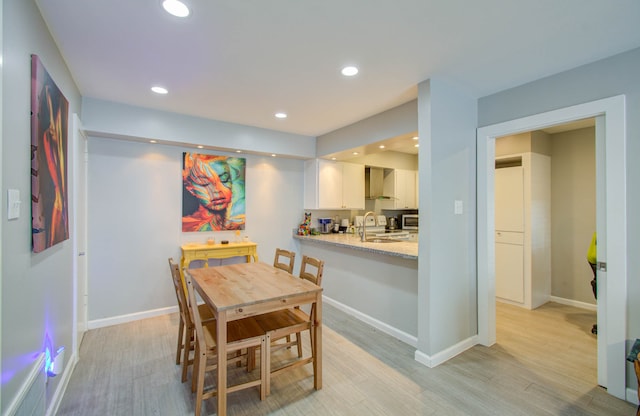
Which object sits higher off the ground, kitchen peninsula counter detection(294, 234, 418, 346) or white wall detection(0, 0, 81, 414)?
white wall detection(0, 0, 81, 414)

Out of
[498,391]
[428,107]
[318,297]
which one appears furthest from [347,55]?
[498,391]

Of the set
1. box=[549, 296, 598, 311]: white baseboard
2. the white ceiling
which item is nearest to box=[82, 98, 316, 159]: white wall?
the white ceiling

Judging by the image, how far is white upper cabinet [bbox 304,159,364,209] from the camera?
180 inches

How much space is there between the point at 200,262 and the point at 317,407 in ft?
8.49

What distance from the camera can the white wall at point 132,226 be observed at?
3.27 meters

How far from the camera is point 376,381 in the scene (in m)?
2.26

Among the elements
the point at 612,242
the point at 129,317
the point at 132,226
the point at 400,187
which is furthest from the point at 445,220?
the point at 129,317

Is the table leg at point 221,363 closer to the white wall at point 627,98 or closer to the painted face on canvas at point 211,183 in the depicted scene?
the painted face on canvas at point 211,183

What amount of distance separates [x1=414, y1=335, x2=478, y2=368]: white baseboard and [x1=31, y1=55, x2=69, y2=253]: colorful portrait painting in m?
2.84

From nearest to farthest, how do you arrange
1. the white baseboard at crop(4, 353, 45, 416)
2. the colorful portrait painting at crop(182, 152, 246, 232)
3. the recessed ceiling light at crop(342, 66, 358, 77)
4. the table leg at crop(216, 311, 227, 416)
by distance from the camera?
the white baseboard at crop(4, 353, 45, 416) < the table leg at crop(216, 311, 227, 416) < the recessed ceiling light at crop(342, 66, 358, 77) < the colorful portrait painting at crop(182, 152, 246, 232)

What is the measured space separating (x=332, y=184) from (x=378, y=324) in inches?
90.1

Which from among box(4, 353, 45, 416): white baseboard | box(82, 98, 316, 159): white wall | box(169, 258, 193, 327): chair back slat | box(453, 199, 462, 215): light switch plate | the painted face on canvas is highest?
box(82, 98, 316, 159): white wall

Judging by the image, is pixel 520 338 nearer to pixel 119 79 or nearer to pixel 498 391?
pixel 498 391

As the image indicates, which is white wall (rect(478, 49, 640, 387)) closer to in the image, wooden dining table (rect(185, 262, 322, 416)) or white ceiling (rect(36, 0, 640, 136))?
white ceiling (rect(36, 0, 640, 136))
